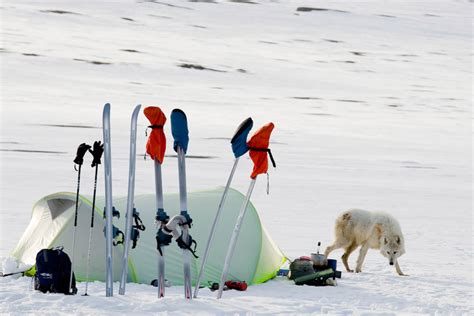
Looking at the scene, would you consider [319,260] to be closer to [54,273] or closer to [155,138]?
[155,138]

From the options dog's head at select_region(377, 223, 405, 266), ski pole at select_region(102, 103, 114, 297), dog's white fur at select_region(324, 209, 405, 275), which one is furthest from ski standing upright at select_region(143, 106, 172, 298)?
dog's head at select_region(377, 223, 405, 266)

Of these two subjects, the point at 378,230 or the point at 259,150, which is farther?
the point at 378,230

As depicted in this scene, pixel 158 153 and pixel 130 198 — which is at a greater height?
pixel 158 153

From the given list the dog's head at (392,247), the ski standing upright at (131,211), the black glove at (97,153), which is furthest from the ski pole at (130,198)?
the dog's head at (392,247)

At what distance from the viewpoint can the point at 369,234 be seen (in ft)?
34.9

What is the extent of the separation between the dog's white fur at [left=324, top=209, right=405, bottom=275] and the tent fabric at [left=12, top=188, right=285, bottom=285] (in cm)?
89

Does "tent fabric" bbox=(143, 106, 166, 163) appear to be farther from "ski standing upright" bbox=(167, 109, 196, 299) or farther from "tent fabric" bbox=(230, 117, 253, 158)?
"tent fabric" bbox=(230, 117, 253, 158)

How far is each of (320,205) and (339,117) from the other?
60.7ft

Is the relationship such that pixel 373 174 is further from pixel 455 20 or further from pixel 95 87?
pixel 455 20

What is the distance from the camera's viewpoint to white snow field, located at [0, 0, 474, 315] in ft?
31.3

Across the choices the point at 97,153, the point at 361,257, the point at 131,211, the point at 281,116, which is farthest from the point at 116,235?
the point at 281,116

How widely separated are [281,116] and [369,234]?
940 inches

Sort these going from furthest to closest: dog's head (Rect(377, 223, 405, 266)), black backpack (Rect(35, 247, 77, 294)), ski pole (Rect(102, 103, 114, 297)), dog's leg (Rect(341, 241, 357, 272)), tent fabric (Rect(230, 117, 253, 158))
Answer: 1. dog's leg (Rect(341, 241, 357, 272))
2. dog's head (Rect(377, 223, 405, 266))
3. tent fabric (Rect(230, 117, 253, 158))
4. black backpack (Rect(35, 247, 77, 294))
5. ski pole (Rect(102, 103, 114, 297))

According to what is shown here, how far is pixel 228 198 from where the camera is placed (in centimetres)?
1039
